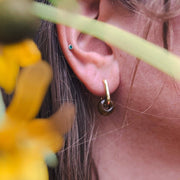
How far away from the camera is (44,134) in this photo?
16 centimetres

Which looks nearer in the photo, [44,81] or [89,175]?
[44,81]

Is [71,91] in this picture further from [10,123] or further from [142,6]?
[10,123]

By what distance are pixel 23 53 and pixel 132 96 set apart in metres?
0.44

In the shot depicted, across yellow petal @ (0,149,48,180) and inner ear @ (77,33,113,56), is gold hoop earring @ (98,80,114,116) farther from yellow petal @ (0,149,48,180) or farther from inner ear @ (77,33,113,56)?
yellow petal @ (0,149,48,180)

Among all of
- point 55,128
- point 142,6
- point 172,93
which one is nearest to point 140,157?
point 172,93

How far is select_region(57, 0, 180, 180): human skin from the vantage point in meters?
0.54

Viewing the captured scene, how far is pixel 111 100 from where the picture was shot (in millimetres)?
563

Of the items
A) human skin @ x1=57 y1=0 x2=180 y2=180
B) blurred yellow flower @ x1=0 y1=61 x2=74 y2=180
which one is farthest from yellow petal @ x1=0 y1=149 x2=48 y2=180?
human skin @ x1=57 y1=0 x2=180 y2=180

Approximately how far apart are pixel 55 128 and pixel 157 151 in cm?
48

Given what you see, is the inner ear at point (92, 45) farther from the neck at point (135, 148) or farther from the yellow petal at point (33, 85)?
the yellow petal at point (33, 85)

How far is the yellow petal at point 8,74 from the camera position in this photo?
13cm

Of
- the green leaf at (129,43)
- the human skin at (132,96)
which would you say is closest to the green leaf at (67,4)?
the green leaf at (129,43)

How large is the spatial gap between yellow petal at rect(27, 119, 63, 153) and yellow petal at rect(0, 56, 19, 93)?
0.02 metres

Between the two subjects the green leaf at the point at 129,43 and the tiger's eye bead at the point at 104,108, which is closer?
the green leaf at the point at 129,43
